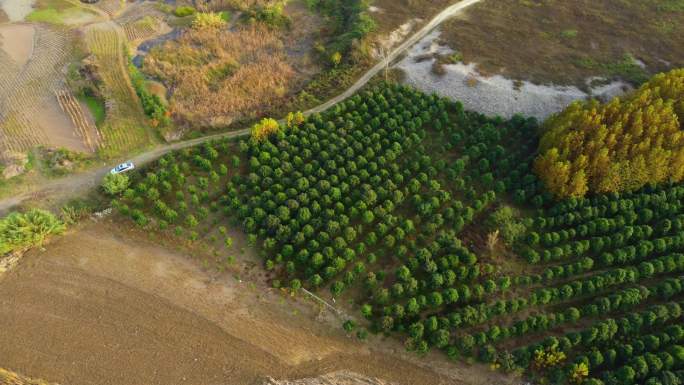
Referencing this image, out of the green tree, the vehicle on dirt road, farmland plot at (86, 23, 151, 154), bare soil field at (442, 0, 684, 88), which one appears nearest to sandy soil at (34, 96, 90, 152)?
farmland plot at (86, 23, 151, 154)

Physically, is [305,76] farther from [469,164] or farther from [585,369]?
[585,369]

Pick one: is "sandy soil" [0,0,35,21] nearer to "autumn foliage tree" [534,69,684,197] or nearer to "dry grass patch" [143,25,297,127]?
"dry grass patch" [143,25,297,127]

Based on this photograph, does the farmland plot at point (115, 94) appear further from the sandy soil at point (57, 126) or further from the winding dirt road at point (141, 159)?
the sandy soil at point (57, 126)

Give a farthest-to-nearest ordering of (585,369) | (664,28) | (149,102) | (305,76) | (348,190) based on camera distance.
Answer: (664,28), (305,76), (149,102), (348,190), (585,369)

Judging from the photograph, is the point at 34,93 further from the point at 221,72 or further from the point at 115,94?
the point at 221,72

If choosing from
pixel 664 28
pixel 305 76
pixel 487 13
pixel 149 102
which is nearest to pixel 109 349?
pixel 149 102

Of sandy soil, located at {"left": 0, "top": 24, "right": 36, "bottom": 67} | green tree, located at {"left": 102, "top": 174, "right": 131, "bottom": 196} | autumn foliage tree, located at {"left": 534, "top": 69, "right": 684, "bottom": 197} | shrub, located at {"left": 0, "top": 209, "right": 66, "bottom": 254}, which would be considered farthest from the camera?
sandy soil, located at {"left": 0, "top": 24, "right": 36, "bottom": 67}
